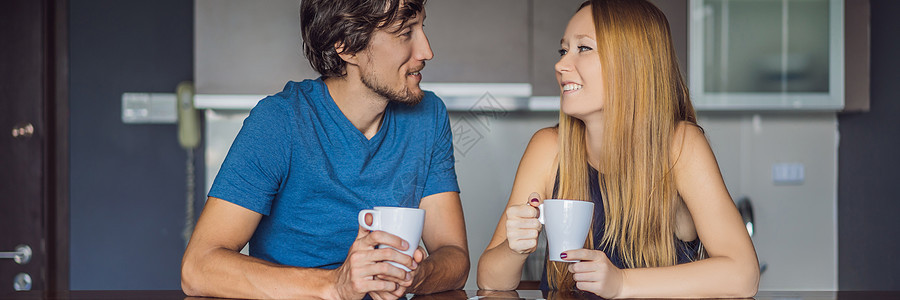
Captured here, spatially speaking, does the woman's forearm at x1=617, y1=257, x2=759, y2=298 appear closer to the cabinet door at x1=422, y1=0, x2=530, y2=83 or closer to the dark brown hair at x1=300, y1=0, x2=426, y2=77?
the dark brown hair at x1=300, y1=0, x2=426, y2=77

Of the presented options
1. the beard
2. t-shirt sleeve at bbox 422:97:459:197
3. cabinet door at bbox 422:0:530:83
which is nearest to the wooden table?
t-shirt sleeve at bbox 422:97:459:197

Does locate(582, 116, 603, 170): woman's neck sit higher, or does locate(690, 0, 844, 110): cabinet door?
locate(690, 0, 844, 110): cabinet door

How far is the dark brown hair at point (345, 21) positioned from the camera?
1.55m

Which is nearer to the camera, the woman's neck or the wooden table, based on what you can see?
the wooden table

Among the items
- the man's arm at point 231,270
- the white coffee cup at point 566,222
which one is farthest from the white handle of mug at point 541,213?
the man's arm at point 231,270

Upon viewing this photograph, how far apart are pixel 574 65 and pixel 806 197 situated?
221 centimetres

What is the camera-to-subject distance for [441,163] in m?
1.62

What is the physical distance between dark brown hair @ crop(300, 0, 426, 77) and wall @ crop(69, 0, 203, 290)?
5.71ft

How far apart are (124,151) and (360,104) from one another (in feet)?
6.63

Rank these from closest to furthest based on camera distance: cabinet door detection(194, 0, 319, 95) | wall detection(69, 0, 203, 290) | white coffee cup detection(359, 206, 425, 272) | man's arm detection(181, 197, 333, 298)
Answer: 1. white coffee cup detection(359, 206, 425, 272)
2. man's arm detection(181, 197, 333, 298)
3. cabinet door detection(194, 0, 319, 95)
4. wall detection(69, 0, 203, 290)

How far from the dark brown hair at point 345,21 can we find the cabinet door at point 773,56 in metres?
1.70

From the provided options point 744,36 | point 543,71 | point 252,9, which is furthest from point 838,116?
point 252,9

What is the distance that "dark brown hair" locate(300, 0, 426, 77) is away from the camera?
5.09 feet

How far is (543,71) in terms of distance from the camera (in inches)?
107
